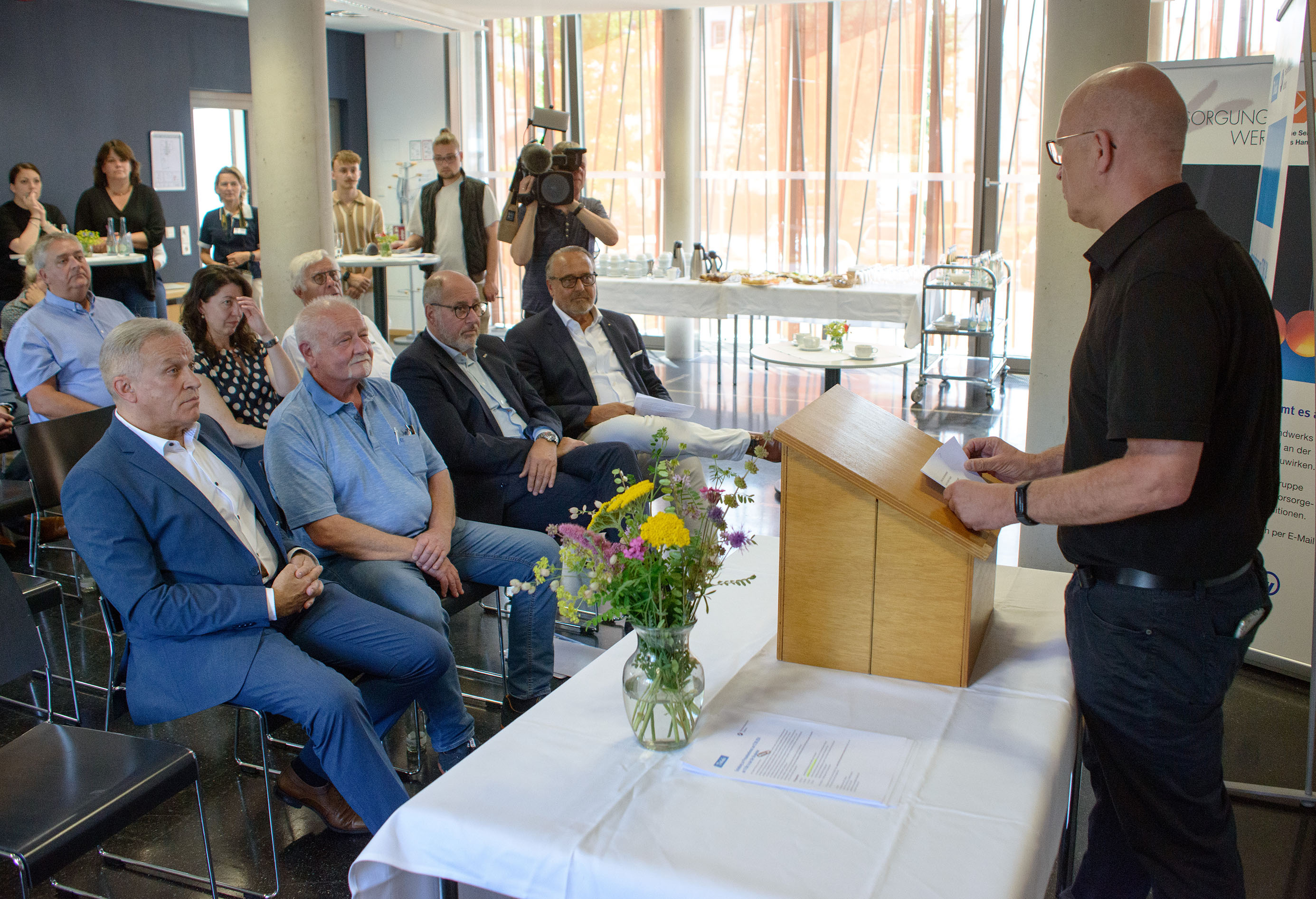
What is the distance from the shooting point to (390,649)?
2410mm

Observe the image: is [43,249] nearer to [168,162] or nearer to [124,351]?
[124,351]

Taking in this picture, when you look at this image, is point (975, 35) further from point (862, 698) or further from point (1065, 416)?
point (862, 698)

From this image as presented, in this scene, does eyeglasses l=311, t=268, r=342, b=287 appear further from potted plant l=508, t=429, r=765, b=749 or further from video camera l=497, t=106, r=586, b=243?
potted plant l=508, t=429, r=765, b=749

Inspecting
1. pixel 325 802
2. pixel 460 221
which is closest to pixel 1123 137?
pixel 325 802

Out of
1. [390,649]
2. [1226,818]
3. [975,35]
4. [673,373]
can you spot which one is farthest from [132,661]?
[975,35]

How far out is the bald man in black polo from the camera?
4.89 feet

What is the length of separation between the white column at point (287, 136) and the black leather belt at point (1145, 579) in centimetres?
524

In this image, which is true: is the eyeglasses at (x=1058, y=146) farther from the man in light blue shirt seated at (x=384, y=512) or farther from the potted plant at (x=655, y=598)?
the man in light blue shirt seated at (x=384, y=512)

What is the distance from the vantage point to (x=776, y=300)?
7.64 metres

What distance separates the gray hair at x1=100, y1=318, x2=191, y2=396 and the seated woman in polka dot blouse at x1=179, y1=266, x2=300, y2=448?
3.91ft

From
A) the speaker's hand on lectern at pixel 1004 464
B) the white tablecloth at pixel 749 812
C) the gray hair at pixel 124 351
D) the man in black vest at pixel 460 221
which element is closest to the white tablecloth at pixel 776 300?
the man in black vest at pixel 460 221

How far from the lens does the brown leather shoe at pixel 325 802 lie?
8.07ft

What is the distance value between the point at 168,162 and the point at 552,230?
554cm

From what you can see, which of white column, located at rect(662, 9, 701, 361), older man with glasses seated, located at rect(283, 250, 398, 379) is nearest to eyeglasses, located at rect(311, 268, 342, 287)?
older man with glasses seated, located at rect(283, 250, 398, 379)
